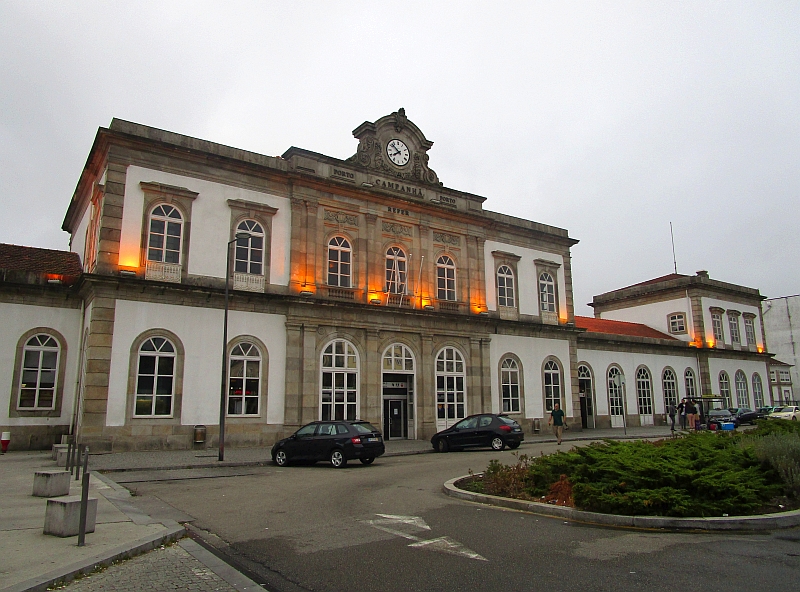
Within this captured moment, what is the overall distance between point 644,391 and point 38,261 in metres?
36.8

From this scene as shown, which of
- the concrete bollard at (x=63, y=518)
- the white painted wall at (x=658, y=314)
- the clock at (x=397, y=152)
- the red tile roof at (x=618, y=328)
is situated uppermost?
the clock at (x=397, y=152)

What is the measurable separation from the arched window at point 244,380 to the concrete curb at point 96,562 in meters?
15.7

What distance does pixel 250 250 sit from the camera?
26.1 meters

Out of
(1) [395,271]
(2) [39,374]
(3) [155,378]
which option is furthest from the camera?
(1) [395,271]

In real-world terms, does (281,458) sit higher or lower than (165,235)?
lower

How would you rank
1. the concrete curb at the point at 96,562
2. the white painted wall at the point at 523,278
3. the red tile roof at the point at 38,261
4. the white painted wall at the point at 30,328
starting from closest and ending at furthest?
the concrete curb at the point at 96,562 → the white painted wall at the point at 30,328 → the red tile roof at the point at 38,261 → the white painted wall at the point at 523,278

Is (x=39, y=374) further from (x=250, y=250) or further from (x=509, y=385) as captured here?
(x=509, y=385)

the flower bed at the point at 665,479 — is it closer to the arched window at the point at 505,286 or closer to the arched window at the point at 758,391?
the arched window at the point at 505,286

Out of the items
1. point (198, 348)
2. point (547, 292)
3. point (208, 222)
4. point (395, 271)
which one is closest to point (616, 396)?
point (547, 292)

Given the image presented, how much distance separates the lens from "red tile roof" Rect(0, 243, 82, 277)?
25.5 m

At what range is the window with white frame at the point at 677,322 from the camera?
4931 centimetres

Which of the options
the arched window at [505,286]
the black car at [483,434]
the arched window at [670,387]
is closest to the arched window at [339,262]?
the black car at [483,434]

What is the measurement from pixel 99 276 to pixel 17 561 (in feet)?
54.7

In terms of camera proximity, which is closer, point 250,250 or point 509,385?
point 250,250
